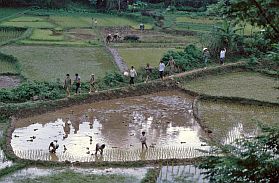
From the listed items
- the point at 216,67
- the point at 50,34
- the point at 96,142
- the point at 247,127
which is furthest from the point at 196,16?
the point at 96,142

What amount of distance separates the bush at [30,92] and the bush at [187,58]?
7.99m

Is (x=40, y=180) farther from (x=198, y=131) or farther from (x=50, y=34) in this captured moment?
(x=50, y=34)

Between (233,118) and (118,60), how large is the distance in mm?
10343

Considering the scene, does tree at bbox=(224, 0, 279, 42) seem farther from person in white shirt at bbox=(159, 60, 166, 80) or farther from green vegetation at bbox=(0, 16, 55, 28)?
green vegetation at bbox=(0, 16, 55, 28)

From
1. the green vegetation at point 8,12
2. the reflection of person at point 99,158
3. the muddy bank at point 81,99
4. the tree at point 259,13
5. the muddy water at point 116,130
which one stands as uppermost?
the tree at point 259,13

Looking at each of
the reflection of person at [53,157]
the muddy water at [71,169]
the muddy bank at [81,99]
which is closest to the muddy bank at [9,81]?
the muddy bank at [81,99]

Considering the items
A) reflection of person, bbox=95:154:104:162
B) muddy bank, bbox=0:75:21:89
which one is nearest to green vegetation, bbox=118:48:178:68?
muddy bank, bbox=0:75:21:89

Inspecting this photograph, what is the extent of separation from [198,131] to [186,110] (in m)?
2.76

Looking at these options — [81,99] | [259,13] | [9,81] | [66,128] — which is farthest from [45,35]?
[259,13]

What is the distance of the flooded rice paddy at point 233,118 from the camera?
20.6 meters

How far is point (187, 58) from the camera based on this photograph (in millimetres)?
29812

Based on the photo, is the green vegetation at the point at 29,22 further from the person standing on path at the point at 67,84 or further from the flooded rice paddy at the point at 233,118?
the flooded rice paddy at the point at 233,118

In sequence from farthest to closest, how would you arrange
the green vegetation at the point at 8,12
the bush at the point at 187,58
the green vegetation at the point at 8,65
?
1. the green vegetation at the point at 8,12
2. the bush at the point at 187,58
3. the green vegetation at the point at 8,65

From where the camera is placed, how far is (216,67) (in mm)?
29219
